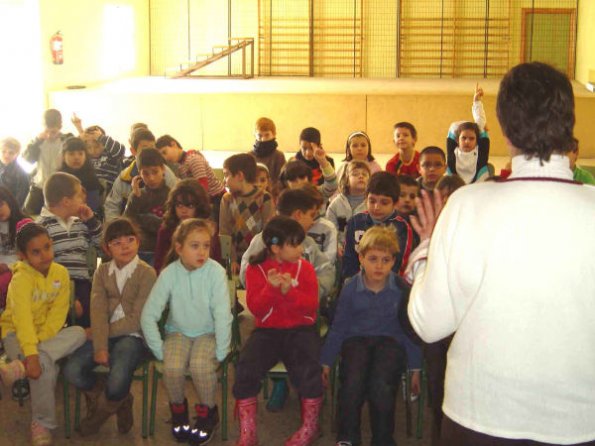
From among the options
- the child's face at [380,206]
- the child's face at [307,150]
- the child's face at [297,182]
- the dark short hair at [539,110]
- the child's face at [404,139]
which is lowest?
the child's face at [380,206]

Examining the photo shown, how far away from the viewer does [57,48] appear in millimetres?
15016

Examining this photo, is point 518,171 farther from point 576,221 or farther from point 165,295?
point 165,295

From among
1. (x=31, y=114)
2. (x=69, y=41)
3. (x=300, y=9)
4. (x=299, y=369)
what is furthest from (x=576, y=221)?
(x=300, y=9)

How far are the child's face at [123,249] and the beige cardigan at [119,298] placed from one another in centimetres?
7

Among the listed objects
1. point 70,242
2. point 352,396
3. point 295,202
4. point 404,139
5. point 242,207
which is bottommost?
point 352,396

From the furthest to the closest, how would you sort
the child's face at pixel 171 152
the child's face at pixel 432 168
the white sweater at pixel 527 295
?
the child's face at pixel 171 152 < the child's face at pixel 432 168 < the white sweater at pixel 527 295

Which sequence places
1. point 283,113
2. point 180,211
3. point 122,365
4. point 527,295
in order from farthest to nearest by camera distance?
point 283,113, point 180,211, point 122,365, point 527,295

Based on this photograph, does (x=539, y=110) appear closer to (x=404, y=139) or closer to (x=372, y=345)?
(x=372, y=345)

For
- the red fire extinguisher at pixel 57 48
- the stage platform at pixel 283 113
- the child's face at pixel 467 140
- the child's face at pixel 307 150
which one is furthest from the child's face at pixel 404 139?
the red fire extinguisher at pixel 57 48

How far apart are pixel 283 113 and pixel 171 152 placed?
259 inches

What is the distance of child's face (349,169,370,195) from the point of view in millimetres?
5688

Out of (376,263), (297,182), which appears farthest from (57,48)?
(376,263)

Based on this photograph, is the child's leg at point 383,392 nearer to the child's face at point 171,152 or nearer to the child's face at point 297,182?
the child's face at point 297,182

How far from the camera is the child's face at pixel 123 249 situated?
428cm
